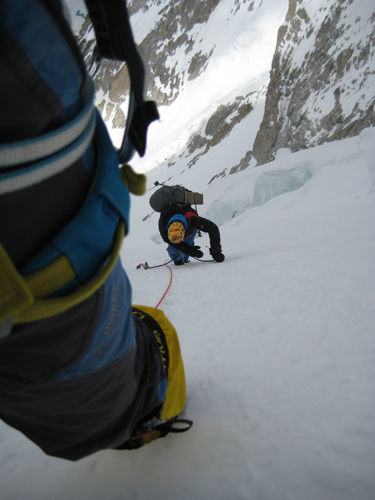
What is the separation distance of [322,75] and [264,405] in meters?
13.0

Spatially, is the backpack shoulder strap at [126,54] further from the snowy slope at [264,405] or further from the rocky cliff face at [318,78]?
the rocky cliff face at [318,78]

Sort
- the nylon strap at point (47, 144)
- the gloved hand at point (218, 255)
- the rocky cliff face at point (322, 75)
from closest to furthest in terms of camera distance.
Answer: the nylon strap at point (47, 144) → the gloved hand at point (218, 255) → the rocky cliff face at point (322, 75)

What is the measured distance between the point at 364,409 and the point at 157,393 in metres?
0.68

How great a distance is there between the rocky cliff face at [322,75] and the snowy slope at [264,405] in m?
9.00

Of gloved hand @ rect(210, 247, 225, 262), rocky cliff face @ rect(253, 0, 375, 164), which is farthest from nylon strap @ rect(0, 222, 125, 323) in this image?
rocky cliff face @ rect(253, 0, 375, 164)

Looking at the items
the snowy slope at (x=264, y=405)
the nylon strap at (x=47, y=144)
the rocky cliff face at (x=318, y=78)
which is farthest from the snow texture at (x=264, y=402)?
the rocky cliff face at (x=318, y=78)

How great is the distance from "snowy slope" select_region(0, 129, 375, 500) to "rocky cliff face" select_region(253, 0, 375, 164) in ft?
29.5

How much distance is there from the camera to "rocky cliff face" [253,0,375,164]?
28.9ft

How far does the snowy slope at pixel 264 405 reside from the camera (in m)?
0.74

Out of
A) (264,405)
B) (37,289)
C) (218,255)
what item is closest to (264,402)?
(264,405)

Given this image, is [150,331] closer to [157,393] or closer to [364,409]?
[157,393]

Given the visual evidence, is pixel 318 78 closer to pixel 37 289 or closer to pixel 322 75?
pixel 322 75

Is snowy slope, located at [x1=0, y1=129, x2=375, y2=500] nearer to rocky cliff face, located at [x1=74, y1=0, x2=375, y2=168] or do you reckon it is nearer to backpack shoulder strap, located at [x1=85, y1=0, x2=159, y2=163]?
backpack shoulder strap, located at [x1=85, y1=0, x2=159, y2=163]

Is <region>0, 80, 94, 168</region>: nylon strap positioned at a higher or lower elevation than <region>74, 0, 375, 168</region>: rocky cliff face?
higher
